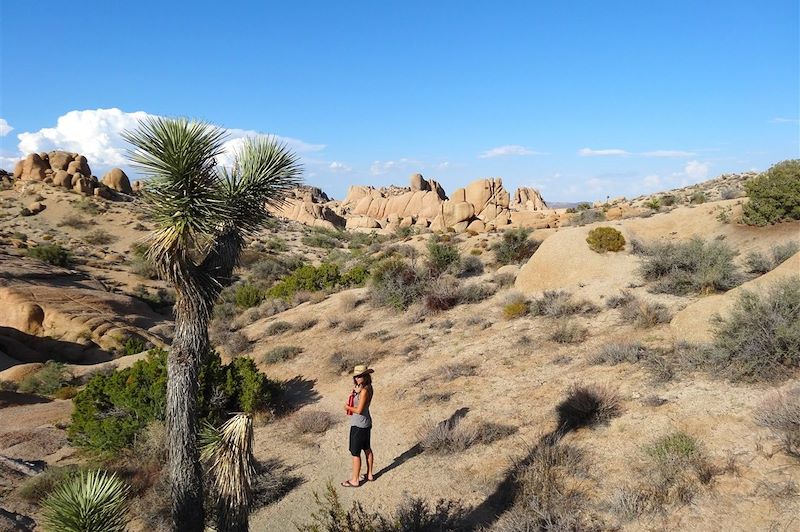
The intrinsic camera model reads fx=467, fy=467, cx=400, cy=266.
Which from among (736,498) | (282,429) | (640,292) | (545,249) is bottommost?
(282,429)

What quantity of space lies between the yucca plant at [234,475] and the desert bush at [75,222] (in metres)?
43.4

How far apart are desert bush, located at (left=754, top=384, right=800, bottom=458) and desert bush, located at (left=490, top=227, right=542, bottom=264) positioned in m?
14.7

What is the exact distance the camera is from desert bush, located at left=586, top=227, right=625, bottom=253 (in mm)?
16562

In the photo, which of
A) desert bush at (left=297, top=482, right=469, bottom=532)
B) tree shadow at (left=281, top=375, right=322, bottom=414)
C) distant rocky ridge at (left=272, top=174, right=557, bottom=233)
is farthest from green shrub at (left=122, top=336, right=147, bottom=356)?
desert bush at (left=297, top=482, right=469, bottom=532)

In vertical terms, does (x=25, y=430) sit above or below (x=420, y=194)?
below

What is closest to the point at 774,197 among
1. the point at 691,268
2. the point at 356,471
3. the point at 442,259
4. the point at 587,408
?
the point at 691,268

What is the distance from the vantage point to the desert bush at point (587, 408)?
7.71 metres

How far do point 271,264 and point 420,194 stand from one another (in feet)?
159

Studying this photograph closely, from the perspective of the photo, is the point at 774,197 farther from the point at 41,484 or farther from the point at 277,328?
the point at 41,484

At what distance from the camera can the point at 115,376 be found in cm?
999

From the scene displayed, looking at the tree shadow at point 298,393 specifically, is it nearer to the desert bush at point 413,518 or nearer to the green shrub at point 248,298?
the desert bush at point 413,518

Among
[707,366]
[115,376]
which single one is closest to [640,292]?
[707,366]

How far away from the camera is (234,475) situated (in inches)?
177

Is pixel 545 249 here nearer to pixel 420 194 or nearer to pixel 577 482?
pixel 577 482
